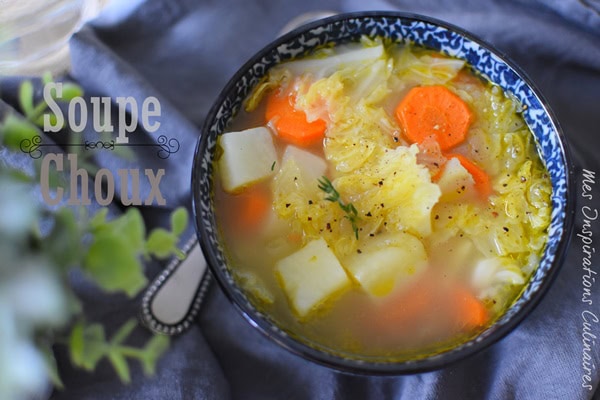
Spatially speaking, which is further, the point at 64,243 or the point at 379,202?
the point at 379,202

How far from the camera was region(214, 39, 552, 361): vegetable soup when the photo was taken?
1.56 meters

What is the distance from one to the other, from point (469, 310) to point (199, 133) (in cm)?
90

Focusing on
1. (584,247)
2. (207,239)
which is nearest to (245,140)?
(207,239)

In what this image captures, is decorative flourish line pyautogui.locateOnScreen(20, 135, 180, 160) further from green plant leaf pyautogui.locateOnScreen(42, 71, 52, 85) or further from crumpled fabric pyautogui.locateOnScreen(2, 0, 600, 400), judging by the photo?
green plant leaf pyautogui.locateOnScreen(42, 71, 52, 85)

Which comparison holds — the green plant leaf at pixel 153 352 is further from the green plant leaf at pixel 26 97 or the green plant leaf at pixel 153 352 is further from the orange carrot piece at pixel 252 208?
the green plant leaf at pixel 26 97

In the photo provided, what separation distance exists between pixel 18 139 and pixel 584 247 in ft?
5.03

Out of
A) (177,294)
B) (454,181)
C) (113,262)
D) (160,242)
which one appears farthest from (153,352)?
(454,181)

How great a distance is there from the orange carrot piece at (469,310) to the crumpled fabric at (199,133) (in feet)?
0.52

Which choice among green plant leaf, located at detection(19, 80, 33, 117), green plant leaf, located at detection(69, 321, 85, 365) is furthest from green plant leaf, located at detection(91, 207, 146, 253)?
green plant leaf, located at detection(19, 80, 33, 117)

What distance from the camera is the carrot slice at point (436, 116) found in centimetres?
174

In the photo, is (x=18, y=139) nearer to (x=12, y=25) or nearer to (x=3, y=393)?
(x=3, y=393)

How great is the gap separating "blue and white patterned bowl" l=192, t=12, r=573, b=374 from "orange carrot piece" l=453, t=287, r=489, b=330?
0.30ft

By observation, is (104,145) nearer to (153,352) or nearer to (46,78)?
(46,78)

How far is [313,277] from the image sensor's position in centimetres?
→ 153
